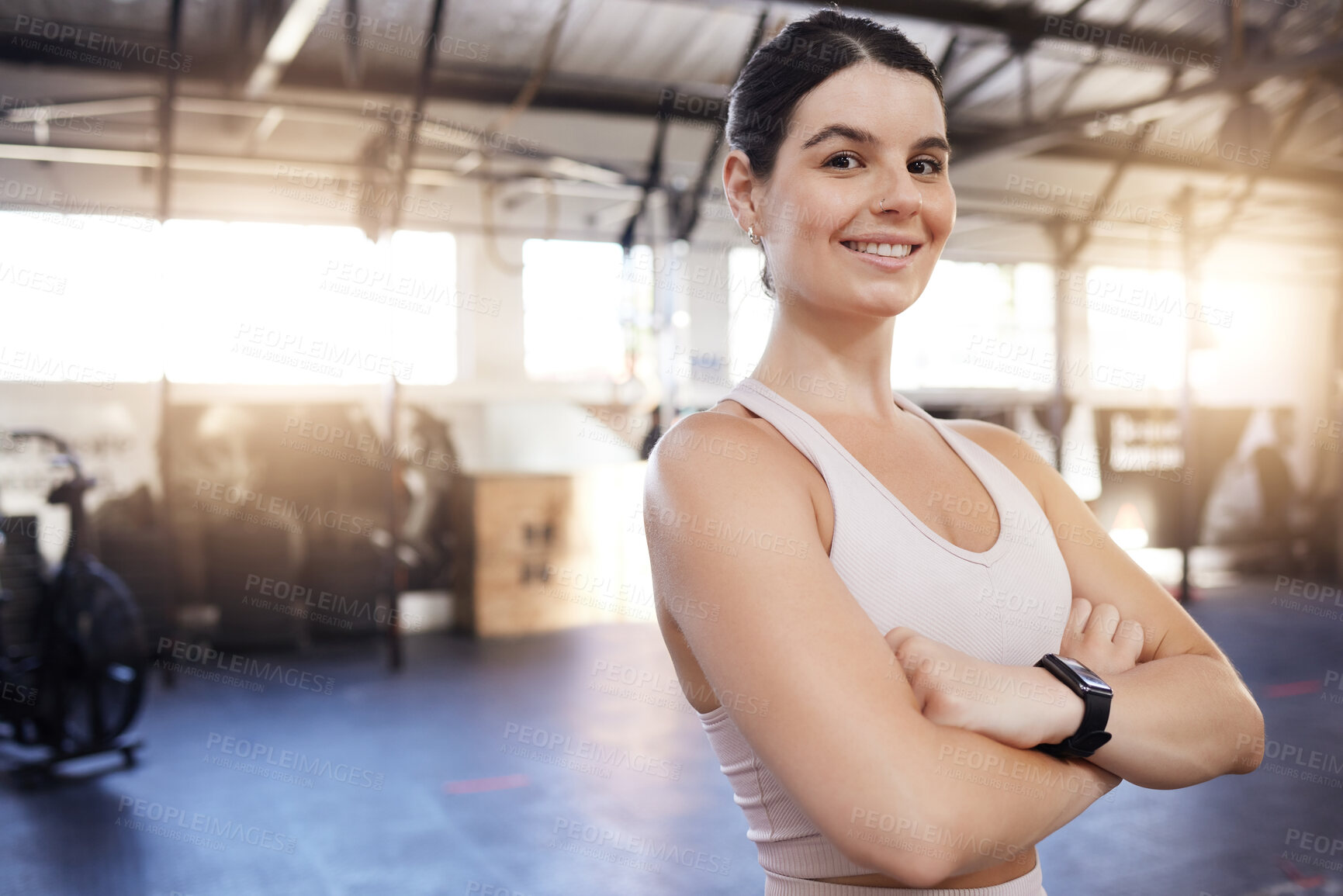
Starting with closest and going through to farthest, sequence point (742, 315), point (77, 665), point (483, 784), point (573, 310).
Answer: point (483, 784) < point (77, 665) < point (573, 310) < point (742, 315)

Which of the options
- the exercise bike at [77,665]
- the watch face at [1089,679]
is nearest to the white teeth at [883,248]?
the watch face at [1089,679]

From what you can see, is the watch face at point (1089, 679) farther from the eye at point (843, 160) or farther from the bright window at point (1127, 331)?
the bright window at point (1127, 331)

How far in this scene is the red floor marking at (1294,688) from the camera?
18.0ft

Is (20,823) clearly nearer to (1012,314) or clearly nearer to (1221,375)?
(1012,314)

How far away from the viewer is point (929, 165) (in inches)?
42.4

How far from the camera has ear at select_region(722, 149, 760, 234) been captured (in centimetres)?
113

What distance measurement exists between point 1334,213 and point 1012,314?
3.70 meters

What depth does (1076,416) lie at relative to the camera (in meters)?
10.1

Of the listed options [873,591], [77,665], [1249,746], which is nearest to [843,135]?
[873,591]

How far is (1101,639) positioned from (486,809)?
3235mm

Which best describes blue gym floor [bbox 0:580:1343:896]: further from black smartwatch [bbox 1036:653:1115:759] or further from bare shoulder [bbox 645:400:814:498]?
bare shoulder [bbox 645:400:814:498]

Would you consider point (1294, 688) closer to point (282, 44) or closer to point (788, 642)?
point (788, 642)

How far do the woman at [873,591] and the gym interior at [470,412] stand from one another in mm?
2423

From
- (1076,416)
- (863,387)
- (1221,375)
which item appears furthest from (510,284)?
(1221,375)
